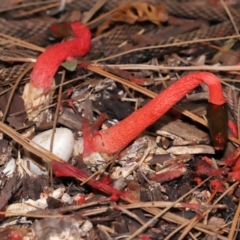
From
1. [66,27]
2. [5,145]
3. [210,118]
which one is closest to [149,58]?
[66,27]

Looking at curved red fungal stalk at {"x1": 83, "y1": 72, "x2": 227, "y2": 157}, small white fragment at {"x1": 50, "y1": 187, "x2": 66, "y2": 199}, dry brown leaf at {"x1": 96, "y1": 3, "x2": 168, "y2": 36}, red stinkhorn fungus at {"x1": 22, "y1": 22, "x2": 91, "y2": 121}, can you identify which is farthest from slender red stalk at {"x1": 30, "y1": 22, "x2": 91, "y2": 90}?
small white fragment at {"x1": 50, "y1": 187, "x2": 66, "y2": 199}

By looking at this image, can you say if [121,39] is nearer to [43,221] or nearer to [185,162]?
[185,162]

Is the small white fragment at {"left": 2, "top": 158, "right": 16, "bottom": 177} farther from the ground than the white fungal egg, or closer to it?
closer to it

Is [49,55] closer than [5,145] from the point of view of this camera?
No

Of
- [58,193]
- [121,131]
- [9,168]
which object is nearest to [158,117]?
[121,131]

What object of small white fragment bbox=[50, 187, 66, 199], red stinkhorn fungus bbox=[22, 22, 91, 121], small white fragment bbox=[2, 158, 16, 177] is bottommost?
small white fragment bbox=[50, 187, 66, 199]

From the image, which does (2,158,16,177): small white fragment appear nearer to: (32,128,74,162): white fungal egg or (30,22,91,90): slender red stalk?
(32,128,74,162): white fungal egg

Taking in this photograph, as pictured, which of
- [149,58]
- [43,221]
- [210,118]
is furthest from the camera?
[149,58]
